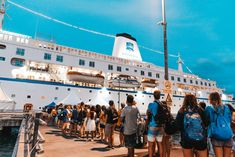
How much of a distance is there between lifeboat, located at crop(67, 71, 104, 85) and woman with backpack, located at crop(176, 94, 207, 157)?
2123 cm

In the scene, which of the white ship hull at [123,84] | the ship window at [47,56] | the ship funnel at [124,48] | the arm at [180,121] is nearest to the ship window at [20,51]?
the ship window at [47,56]

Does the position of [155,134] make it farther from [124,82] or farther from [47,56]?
[124,82]

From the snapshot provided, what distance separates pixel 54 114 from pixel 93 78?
9.85 metres

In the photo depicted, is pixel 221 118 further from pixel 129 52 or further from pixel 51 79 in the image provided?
pixel 129 52

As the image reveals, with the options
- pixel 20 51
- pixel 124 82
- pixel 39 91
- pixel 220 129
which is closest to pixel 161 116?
pixel 220 129

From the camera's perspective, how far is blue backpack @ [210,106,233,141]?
303 cm

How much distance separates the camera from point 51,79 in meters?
22.7

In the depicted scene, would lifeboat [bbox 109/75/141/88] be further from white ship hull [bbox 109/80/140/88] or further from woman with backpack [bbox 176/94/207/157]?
woman with backpack [bbox 176/94/207/157]

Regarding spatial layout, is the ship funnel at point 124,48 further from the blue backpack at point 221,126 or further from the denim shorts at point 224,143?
the denim shorts at point 224,143

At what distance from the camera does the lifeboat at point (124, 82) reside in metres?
26.3

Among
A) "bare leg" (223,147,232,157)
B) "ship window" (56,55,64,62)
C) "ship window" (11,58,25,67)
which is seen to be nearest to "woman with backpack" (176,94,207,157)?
"bare leg" (223,147,232,157)

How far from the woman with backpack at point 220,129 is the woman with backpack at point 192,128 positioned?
25 cm

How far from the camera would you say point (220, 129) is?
3057mm

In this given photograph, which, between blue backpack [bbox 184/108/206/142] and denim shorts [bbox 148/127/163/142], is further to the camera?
denim shorts [bbox 148/127/163/142]
